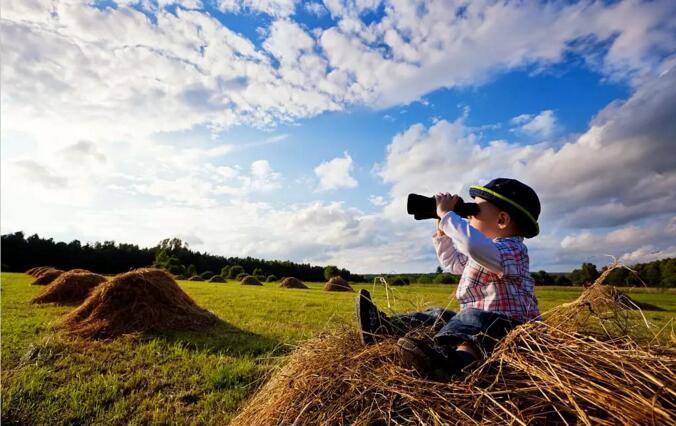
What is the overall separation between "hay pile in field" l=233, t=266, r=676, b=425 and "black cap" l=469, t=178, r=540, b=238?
2.63 feet

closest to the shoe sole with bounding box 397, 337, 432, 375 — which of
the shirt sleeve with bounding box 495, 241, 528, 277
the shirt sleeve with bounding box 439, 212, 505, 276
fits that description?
the shirt sleeve with bounding box 439, 212, 505, 276

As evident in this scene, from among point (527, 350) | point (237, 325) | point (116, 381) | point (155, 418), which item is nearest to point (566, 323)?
point (527, 350)

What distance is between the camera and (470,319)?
256cm

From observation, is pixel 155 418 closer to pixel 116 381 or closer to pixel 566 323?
pixel 116 381

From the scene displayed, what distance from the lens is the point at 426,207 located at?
307 centimetres

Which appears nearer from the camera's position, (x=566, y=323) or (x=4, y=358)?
(x=566, y=323)

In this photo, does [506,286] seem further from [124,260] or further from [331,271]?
[124,260]

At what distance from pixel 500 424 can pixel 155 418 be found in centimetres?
363

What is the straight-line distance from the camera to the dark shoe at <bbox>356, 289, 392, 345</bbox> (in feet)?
8.41

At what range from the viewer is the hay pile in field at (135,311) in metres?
8.19

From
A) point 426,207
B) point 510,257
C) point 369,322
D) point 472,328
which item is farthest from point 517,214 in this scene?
point 369,322

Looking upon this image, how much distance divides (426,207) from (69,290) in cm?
1662

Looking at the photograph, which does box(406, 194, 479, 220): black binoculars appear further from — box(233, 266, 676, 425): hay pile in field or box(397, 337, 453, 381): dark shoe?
box(397, 337, 453, 381): dark shoe

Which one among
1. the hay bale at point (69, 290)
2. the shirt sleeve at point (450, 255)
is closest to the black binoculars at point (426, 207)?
the shirt sleeve at point (450, 255)
